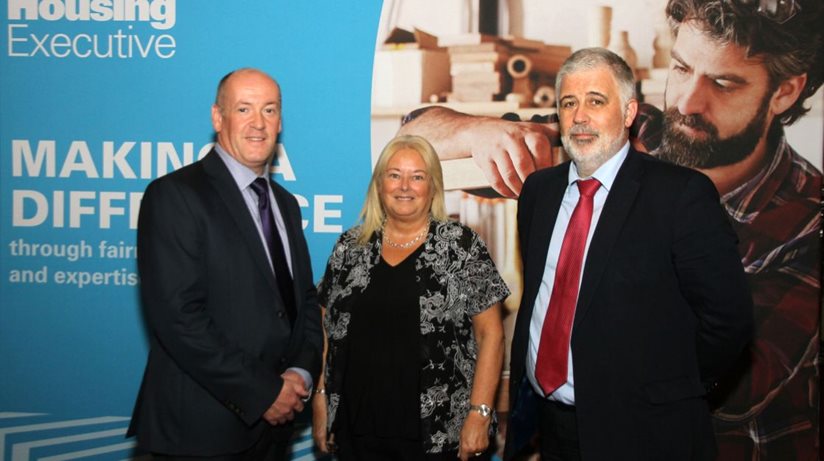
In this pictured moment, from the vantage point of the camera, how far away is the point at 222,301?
96.7 inches

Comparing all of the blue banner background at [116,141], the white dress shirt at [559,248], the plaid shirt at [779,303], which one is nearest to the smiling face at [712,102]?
the plaid shirt at [779,303]

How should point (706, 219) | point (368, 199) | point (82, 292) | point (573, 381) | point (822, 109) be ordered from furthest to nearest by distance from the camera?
point (82, 292) < point (822, 109) < point (368, 199) < point (573, 381) < point (706, 219)

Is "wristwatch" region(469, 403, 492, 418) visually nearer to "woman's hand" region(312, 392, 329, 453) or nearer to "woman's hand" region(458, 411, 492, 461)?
"woman's hand" region(458, 411, 492, 461)

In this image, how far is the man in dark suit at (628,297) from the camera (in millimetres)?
2223

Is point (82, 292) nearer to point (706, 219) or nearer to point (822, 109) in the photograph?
point (706, 219)

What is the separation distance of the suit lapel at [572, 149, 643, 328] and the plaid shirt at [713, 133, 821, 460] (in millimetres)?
1404

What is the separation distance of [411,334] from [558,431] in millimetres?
597

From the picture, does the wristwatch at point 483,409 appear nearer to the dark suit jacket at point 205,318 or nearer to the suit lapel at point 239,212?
the dark suit jacket at point 205,318

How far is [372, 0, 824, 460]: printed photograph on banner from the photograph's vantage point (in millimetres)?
3467

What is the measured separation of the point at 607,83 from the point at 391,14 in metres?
1.52

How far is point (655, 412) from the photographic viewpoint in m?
2.28

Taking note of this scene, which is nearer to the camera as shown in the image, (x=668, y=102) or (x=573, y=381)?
(x=573, y=381)

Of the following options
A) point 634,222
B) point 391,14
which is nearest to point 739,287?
point 634,222

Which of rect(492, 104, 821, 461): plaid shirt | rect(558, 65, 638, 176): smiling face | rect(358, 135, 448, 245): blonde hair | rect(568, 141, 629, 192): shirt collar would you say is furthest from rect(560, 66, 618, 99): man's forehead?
rect(492, 104, 821, 461): plaid shirt
